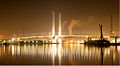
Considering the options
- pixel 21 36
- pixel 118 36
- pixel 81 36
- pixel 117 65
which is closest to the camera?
pixel 117 65

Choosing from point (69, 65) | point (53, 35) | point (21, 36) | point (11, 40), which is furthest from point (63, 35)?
point (69, 65)

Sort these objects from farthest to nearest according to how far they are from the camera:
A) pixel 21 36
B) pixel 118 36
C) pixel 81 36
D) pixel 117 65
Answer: pixel 21 36 → pixel 81 36 → pixel 118 36 → pixel 117 65

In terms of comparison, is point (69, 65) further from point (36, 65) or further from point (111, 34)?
point (111, 34)

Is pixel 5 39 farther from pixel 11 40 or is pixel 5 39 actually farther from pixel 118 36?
pixel 118 36

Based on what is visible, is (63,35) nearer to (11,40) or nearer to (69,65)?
(11,40)

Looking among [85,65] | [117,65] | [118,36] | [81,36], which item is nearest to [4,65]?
[85,65]

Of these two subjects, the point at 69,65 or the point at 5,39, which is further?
the point at 5,39

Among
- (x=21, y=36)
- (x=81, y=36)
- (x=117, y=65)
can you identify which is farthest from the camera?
(x=21, y=36)

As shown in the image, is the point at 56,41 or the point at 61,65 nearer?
the point at 61,65
